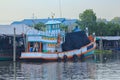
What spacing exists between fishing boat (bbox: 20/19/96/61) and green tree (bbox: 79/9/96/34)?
3501cm

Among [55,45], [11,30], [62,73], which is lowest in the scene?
[62,73]

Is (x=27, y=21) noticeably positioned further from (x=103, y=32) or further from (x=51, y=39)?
A: (x=51, y=39)

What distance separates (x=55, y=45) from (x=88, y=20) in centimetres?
4755

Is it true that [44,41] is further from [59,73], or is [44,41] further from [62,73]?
[62,73]

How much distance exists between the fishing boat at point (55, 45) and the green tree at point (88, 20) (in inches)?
1378

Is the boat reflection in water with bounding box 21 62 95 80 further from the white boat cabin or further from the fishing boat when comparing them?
the white boat cabin

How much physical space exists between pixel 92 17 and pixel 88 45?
45535mm

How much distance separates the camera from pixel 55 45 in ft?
191

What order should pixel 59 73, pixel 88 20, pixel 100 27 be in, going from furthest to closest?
pixel 88 20 < pixel 100 27 < pixel 59 73

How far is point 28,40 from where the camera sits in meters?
56.6

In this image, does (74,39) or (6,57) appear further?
(74,39)

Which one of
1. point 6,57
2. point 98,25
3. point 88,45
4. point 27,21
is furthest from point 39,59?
point 27,21

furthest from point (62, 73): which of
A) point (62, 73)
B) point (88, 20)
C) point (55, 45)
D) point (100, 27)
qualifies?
point (88, 20)

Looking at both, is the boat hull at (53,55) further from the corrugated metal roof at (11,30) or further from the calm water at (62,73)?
the calm water at (62,73)
